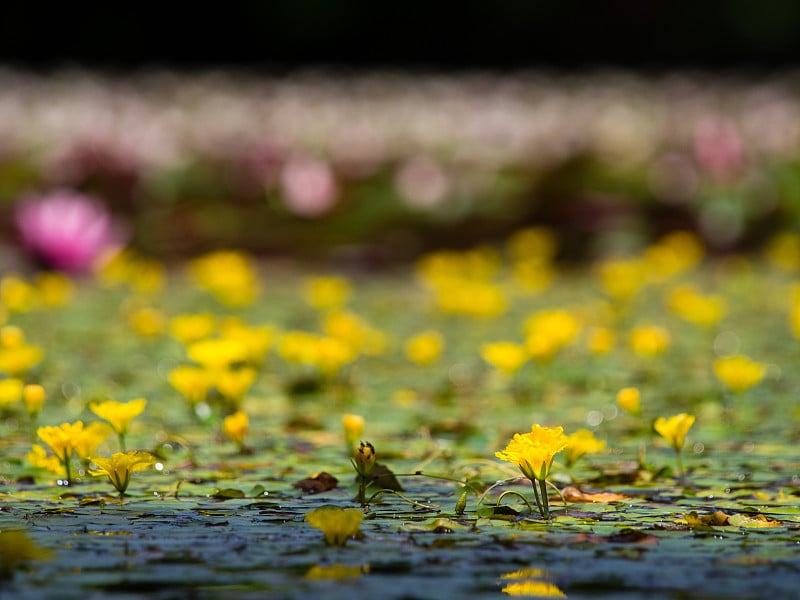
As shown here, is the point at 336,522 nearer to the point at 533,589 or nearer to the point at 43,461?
the point at 533,589

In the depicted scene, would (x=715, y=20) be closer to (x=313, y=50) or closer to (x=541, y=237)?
(x=313, y=50)

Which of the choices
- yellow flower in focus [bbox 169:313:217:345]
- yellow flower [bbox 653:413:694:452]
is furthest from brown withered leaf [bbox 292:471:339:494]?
yellow flower in focus [bbox 169:313:217:345]

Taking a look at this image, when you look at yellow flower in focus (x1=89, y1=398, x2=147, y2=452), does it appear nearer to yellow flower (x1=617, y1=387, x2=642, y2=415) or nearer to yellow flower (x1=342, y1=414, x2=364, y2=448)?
yellow flower (x1=342, y1=414, x2=364, y2=448)

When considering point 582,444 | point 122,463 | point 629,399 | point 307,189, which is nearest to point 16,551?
point 122,463

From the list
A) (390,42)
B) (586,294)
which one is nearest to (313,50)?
(390,42)

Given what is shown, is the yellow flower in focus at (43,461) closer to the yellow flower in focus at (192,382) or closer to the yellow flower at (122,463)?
the yellow flower at (122,463)

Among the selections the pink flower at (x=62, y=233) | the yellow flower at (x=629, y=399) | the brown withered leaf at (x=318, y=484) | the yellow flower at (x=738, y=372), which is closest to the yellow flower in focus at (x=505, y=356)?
the yellow flower at (x=738, y=372)
